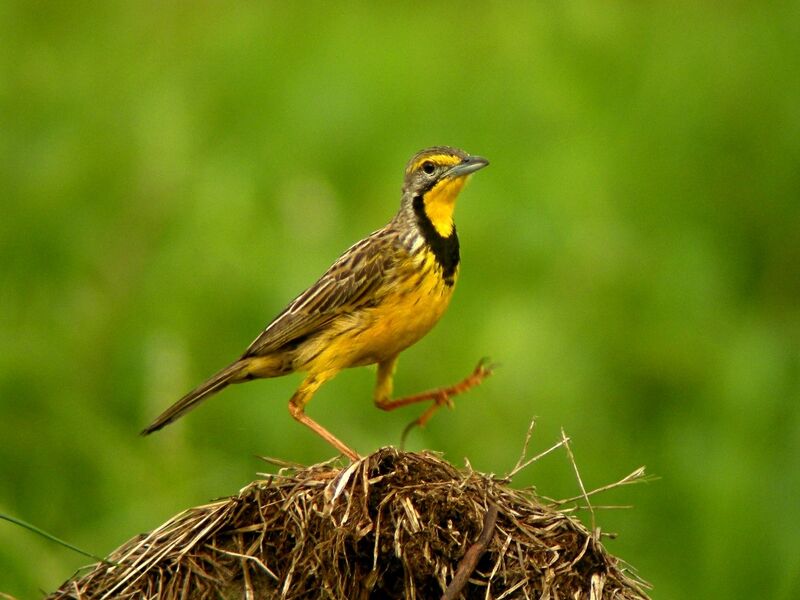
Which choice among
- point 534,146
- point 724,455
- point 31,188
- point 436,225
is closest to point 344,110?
point 534,146

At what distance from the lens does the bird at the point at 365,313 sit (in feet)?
32.1

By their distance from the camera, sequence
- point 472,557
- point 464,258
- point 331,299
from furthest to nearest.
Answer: point 464,258 < point 331,299 < point 472,557

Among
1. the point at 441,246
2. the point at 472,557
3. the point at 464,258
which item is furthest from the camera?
the point at 464,258

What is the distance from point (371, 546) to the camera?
7.32 m

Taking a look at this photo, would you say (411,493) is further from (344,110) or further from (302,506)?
(344,110)

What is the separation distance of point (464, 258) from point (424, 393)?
5973mm

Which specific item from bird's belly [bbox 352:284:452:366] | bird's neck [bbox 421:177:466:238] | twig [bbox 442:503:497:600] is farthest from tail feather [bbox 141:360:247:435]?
twig [bbox 442:503:497:600]

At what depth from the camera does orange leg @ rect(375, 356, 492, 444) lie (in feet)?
30.2

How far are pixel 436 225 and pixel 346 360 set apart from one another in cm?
89

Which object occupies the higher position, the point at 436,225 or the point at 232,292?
the point at 436,225

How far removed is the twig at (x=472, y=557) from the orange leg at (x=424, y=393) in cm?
144

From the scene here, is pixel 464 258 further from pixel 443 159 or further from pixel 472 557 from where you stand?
pixel 472 557

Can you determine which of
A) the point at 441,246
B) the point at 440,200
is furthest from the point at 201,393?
the point at 440,200

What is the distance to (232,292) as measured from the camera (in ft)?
46.5
